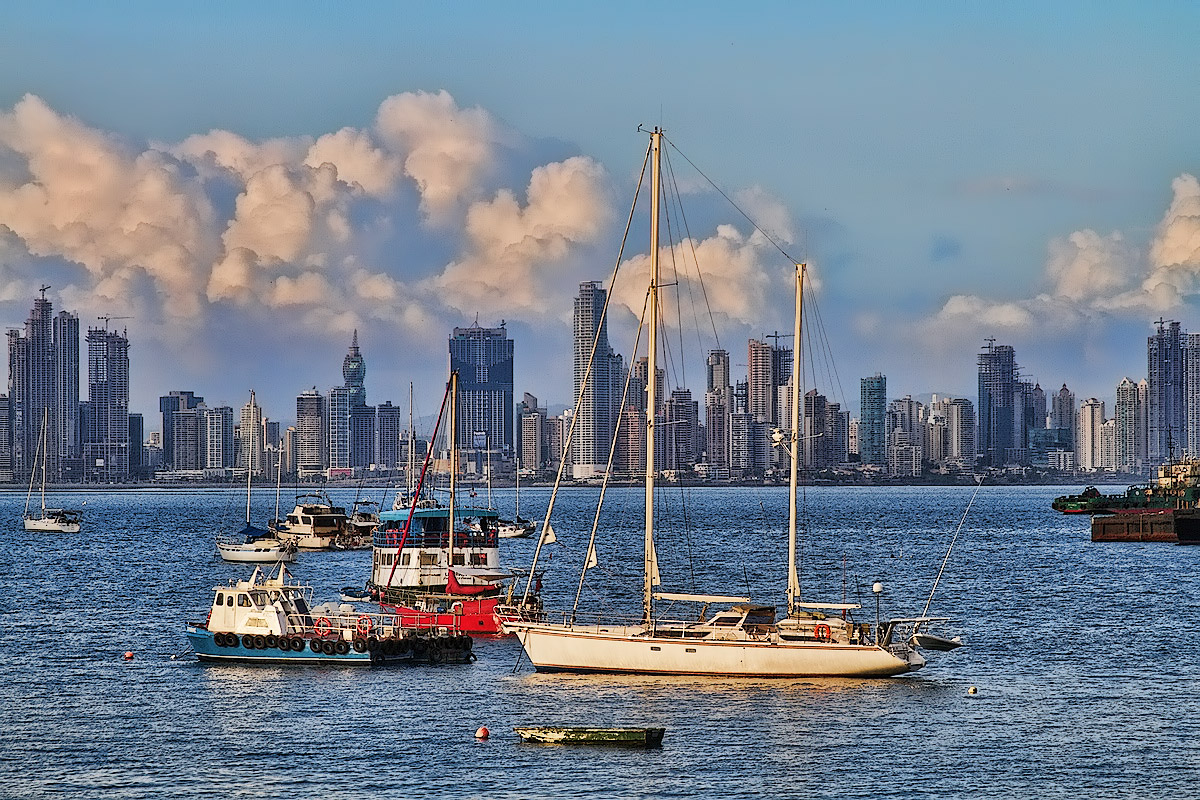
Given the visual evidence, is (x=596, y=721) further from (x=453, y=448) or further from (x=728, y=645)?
(x=453, y=448)

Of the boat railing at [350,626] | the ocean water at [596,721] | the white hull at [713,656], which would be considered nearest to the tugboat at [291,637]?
the boat railing at [350,626]

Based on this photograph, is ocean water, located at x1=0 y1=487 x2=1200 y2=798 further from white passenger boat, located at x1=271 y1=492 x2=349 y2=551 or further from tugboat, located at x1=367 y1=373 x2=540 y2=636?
white passenger boat, located at x1=271 y1=492 x2=349 y2=551

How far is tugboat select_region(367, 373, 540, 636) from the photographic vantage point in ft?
255

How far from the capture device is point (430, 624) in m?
74.9

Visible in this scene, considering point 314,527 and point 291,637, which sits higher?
point 314,527

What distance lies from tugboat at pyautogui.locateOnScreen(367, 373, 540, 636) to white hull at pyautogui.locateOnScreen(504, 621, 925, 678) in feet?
45.6

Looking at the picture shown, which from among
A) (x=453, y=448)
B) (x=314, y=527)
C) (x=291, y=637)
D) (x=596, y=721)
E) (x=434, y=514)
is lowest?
(x=596, y=721)

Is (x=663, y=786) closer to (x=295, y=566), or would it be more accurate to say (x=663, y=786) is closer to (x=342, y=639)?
(x=342, y=639)

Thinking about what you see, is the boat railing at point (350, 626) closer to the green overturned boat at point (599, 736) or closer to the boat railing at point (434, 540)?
the green overturned boat at point (599, 736)

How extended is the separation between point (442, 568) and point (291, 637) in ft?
74.8

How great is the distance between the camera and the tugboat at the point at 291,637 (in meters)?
66.5

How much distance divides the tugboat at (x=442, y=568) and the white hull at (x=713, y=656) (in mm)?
13904

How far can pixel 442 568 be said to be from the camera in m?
89.1

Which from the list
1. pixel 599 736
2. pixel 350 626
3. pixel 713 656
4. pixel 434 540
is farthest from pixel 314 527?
pixel 599 736
